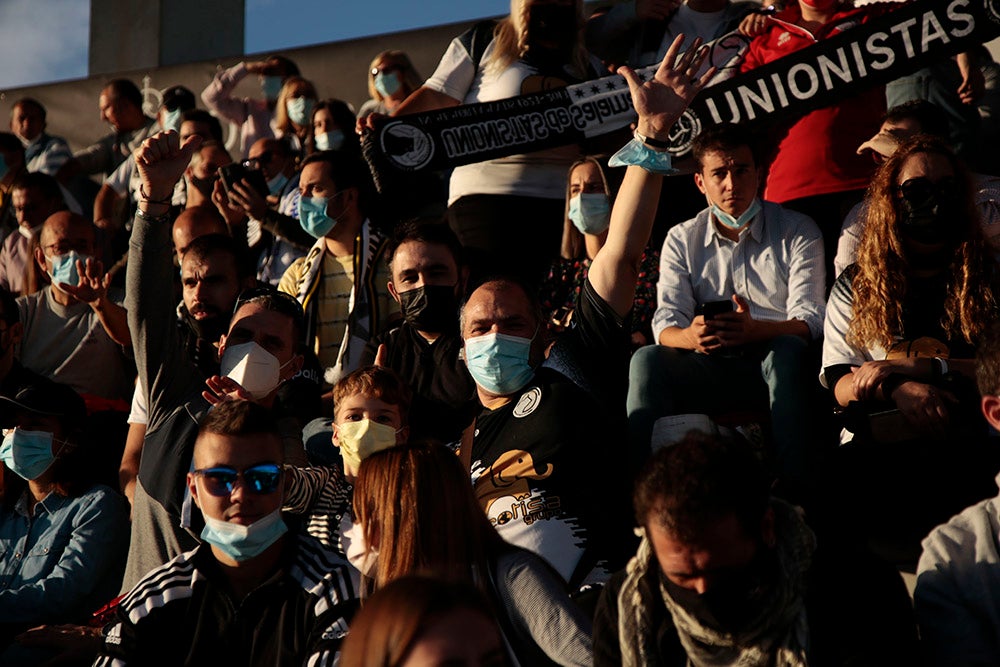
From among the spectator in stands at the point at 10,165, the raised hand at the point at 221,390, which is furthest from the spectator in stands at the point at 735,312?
the spectator in stands at the point at 10,165

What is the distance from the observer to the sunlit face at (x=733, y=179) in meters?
5.39

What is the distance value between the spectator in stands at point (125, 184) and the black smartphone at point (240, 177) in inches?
75.7

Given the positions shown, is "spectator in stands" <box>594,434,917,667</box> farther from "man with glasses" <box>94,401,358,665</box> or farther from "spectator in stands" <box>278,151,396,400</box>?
"spectator in stands" <box>278,151,396,400</box>

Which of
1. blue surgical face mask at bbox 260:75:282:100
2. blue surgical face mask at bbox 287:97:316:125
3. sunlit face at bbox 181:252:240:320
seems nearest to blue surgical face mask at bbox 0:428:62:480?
sunlit face at bbox 181:252:240:320

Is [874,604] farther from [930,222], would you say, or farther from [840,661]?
[930,222]

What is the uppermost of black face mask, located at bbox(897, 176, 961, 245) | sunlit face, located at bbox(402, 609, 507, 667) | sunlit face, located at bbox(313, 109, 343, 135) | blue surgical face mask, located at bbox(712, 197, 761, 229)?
sunlit face, located at bbox(313, 109, 343, 135)

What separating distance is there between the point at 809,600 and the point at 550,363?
167cm

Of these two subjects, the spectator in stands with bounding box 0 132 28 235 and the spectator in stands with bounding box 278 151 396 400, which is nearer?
the spectator in stands with bounding box 278 151 396 400

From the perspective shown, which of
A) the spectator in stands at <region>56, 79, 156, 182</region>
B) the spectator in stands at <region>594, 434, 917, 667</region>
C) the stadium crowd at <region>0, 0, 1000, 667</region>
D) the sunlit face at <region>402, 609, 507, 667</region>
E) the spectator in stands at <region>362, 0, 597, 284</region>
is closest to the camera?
the sunlit face at <region>402, 609, 507, 667</region>

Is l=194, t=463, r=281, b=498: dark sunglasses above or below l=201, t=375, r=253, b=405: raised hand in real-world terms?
below

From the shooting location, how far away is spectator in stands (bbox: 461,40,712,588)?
12.7 feet

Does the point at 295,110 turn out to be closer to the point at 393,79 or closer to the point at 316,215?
the point at 393,79

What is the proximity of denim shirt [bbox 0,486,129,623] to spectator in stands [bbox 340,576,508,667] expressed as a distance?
9.65ft

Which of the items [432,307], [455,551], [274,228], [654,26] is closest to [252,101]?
[274,228]
